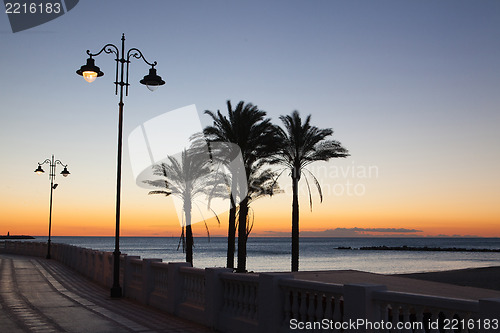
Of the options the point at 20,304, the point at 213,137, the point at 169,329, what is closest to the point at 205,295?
the point at 169,329

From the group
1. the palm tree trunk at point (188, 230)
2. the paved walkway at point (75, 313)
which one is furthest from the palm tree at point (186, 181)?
the paved walkway at point (75, 313)

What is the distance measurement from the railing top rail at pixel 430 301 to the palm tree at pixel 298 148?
87.0 ft

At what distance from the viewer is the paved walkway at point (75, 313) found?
389 inches

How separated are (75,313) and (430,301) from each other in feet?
28.6

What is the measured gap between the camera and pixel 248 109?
3170 cm

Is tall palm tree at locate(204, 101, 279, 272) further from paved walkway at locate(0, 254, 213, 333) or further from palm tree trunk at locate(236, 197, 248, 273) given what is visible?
paved walkway at locate(0, 254, 213, 333)

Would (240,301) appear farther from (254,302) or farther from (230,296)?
(254,302)

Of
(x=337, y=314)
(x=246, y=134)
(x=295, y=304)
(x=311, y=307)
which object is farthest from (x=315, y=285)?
(x=246, y=134)

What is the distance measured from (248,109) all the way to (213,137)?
2836mm

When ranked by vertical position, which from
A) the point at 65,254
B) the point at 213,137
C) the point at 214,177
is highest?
the point at 213,137

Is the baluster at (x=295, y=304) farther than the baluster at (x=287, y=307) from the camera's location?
No

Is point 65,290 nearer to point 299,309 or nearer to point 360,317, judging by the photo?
point 299,309

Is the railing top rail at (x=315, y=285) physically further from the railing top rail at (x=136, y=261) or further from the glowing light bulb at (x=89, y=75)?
the glowing light bulb at (x=89, y=75)

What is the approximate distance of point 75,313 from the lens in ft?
38.2
